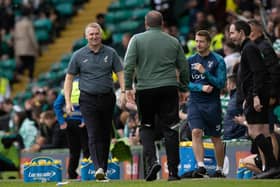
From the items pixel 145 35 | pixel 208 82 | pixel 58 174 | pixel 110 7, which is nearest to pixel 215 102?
A: pixel 208 82

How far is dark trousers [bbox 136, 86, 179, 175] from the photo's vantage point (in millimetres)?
16031

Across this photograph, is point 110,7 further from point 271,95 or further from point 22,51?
point 271,95

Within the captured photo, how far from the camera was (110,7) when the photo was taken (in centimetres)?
3125

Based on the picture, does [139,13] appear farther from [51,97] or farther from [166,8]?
[51,97]

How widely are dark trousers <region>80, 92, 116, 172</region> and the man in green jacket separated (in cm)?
60

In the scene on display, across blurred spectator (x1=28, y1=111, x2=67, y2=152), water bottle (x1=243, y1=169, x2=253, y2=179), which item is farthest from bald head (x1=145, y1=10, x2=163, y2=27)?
blurred spectator (x1=28, y1=111, x2=67, y2=152)

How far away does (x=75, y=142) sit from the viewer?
19672mm

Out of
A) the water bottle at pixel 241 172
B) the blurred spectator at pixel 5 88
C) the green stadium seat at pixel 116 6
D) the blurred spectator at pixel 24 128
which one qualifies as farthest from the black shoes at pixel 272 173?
the blurred spectator at pixel 5 88

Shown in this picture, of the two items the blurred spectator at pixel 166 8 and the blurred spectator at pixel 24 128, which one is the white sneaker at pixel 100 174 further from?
the blurred spectator at pixel 166 8

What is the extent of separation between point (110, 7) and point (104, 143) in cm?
1482

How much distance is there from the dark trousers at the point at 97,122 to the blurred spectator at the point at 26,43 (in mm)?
15235

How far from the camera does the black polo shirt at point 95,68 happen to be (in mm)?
16703

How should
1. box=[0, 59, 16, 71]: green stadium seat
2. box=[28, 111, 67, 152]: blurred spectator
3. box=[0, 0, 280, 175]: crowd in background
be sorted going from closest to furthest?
box=[0, 0, 280, 175]: crowd in background < box=[28, 111, 67, 152]: blurred spectator < box=[0, 59, 16, 71]: green stadium seat

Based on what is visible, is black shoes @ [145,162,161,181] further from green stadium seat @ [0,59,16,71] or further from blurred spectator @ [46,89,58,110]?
green stadium seat @ [0,59,16,71]
